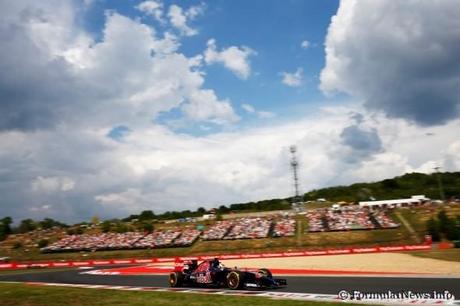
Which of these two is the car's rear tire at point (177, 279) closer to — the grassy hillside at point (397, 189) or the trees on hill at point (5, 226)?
the trees on hill at point (5, 226)

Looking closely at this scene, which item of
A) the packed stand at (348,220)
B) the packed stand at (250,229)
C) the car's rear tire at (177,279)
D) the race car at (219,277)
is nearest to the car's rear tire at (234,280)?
the race car at (219,277)

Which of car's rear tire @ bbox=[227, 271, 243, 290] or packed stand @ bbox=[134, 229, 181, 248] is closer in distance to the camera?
car's rear tire @ bbox=[227, 271, 243, 290]

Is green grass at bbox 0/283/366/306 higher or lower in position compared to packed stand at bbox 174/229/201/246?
lower

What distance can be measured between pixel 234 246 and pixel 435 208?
101ft

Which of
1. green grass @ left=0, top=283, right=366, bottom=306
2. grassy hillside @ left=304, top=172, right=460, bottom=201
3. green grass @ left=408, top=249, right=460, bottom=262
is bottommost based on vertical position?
green grass @ left=408, top=249, right=460, bottom=262

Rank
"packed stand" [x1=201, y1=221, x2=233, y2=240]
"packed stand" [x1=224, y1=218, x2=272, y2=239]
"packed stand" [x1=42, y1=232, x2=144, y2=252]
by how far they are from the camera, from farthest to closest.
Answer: "packed stand" [x1=42, y1=232, x2=144, y2=252] < "packed stand" [x1=201, y1=221, x2=233, y2=240] < "packed stand" [x1=224, y1=218, x2=272, y2=239]

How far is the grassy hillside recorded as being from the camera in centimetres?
12412

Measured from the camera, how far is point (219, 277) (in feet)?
66.8

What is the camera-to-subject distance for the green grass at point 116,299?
14820 millimetres

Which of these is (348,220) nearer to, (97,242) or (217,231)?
(217,231)

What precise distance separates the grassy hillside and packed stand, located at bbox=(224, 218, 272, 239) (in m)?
52.4

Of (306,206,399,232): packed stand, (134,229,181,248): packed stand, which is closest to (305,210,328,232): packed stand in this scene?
(306,206,399,232): packed stand

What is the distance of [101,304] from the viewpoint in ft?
49.0

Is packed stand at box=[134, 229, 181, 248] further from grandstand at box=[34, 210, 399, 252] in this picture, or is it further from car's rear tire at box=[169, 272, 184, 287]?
car's rear tire at box=[169, 272, 184, 287]
